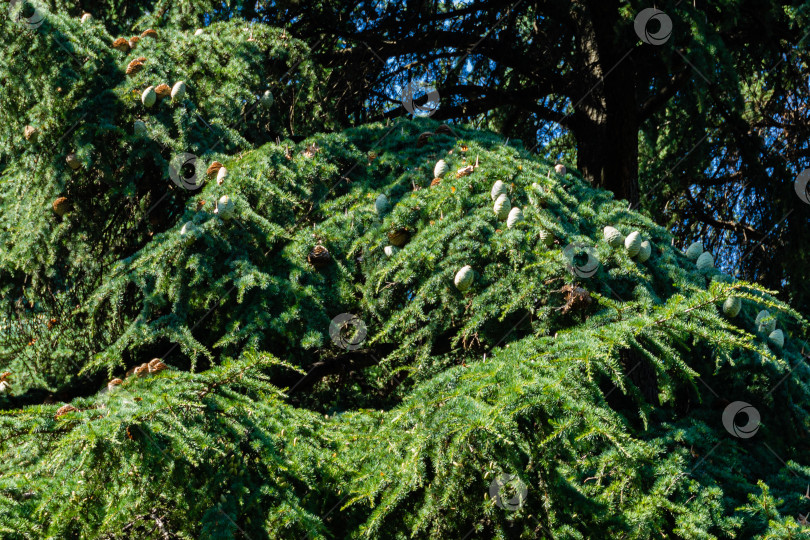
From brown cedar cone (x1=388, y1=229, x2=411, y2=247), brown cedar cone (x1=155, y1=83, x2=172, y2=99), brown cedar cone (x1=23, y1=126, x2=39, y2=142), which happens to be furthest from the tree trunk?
brown cedar cone (x1=23, y1=126, x2=39, y2=142)

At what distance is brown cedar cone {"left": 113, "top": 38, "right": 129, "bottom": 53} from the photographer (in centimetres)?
379

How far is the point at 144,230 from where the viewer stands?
13.4 feet

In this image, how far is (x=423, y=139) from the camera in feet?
12.7

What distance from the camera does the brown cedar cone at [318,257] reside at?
10.6ft

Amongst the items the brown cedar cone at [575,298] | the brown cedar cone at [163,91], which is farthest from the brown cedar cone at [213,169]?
the brown cedar cone at [575,298]

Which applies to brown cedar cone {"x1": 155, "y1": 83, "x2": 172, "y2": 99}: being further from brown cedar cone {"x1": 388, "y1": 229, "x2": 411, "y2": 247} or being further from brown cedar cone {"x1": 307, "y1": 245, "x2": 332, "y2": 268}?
brown cedar cone {"x1": 388, "y1": 229, "x2": 411, "y2": 247}

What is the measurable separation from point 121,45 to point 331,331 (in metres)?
1.99

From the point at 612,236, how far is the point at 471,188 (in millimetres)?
624

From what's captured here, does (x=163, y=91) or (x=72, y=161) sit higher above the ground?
(x=163, y=91)

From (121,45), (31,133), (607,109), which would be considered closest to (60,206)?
(31,133)

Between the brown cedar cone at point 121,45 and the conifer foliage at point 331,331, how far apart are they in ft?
0.16

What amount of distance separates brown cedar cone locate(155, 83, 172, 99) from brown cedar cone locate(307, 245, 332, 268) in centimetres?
116

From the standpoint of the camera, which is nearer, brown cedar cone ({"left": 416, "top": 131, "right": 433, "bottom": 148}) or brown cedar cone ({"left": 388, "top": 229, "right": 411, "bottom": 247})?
brown cedar cone ({"left": 388, "top": 229, "right": 411, "bottom": 247})

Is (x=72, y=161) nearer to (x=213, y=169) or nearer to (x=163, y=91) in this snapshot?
(x=163, y=91)
